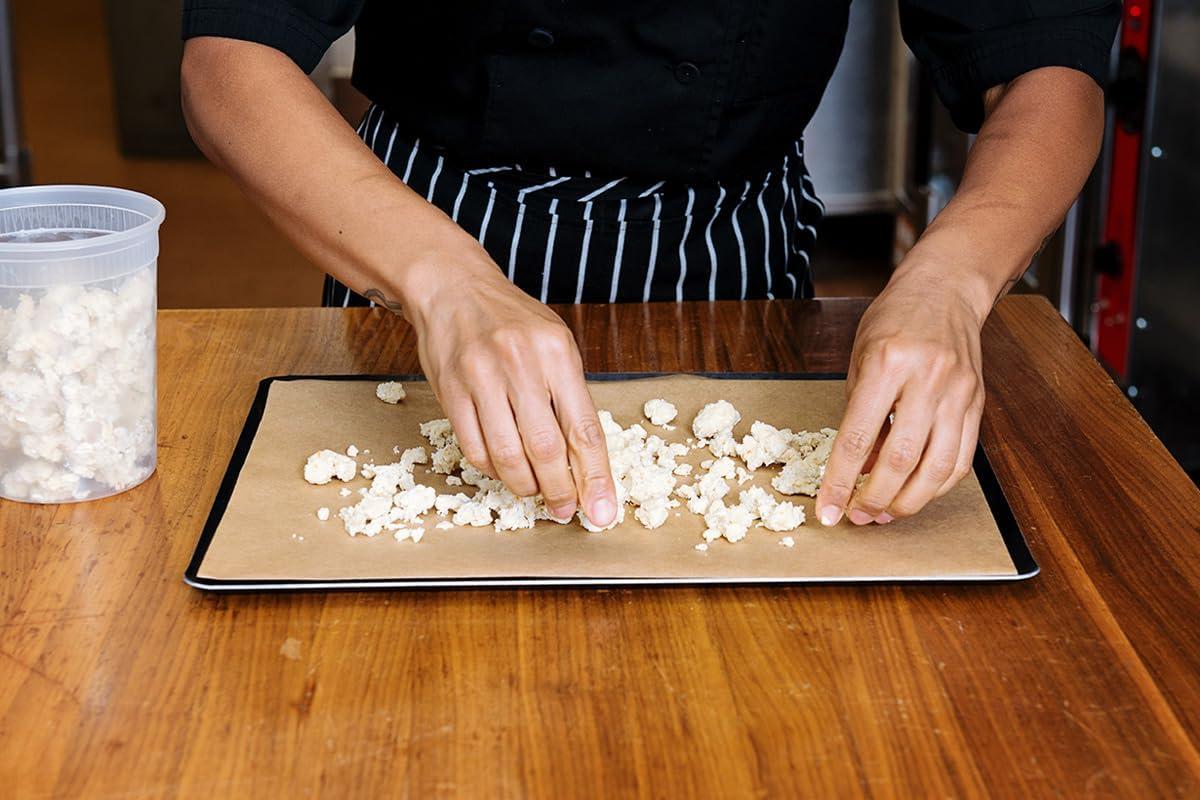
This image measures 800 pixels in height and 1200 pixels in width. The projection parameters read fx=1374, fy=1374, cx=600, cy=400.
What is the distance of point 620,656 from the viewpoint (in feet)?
2.97

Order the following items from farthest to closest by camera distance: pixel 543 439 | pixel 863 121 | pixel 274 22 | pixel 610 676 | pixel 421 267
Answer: pixel 863 121
pixel 274 22
pixel 421 267
pixel 543 439
pixel 610 676

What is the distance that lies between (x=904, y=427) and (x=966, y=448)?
58mm

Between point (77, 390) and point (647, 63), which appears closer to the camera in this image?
point (77, 390)

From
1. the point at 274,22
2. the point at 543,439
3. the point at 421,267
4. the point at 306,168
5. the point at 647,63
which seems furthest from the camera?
the point at 647,63

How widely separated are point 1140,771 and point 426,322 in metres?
0.60

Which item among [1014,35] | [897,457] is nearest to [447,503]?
[897,457]

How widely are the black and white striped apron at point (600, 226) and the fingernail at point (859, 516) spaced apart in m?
0.59

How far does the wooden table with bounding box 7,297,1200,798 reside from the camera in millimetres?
804

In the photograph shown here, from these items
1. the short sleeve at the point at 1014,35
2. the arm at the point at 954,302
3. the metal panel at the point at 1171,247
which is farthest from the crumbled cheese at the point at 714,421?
the metal panel at the point at 1171,247

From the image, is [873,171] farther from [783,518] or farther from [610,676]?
[610,676]

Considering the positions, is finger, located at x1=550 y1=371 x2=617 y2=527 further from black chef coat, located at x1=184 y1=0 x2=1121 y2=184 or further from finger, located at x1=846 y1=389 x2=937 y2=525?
black chef coat, located at x1=184 y1=0 x2=1121 y2=184

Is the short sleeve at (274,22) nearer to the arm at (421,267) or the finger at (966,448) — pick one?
the arm at (421,267)

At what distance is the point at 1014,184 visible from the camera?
4.23 ft

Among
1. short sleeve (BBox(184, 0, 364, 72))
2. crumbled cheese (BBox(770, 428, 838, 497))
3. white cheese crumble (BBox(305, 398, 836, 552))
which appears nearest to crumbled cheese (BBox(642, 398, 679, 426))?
white cheese crumble (BBox(305, 398, 836, 552))
